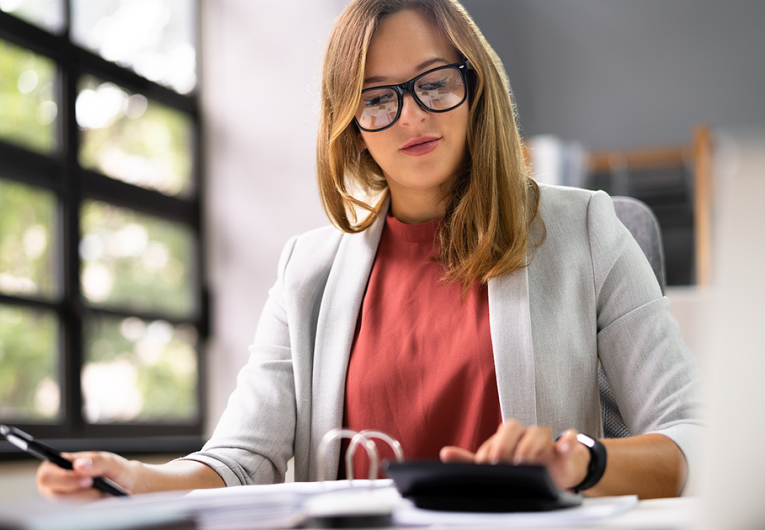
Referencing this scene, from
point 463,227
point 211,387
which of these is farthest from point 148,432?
point 463,227

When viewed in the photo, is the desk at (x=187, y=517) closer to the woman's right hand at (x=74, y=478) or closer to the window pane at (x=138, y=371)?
the woman's right hand at (x=74, y=478)

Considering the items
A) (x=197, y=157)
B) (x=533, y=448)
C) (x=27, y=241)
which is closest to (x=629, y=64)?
(x=197, y=157)

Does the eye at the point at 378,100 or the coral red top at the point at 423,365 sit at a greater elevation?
the eye at the point at 378,100

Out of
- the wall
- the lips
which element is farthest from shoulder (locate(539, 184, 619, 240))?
the wall

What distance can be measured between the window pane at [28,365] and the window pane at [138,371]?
5.5 inches

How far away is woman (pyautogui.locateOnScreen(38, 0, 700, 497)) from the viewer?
3.86 ft

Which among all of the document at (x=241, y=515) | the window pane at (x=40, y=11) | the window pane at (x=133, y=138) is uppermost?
the window pane at (x=40, y=11)

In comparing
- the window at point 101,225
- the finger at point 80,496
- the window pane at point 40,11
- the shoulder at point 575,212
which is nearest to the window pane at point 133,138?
the window at point 101,225

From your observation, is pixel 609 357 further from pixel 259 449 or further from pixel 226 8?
pixel 226 8

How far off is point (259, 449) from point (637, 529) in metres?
0.82

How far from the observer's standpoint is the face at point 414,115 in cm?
131

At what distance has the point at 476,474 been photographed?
2.05 feet

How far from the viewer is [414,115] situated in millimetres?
1295

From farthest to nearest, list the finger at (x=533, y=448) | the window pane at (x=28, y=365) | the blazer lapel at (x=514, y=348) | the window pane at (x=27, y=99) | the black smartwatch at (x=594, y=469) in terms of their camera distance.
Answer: the window pane at (x=27, y=99) < the window pane at (x=28, y=365) < the blazer lapel at (x=514, y=348) < the black smartwatch at (x=594, y=469) < the finger at (x=533, y=448)
